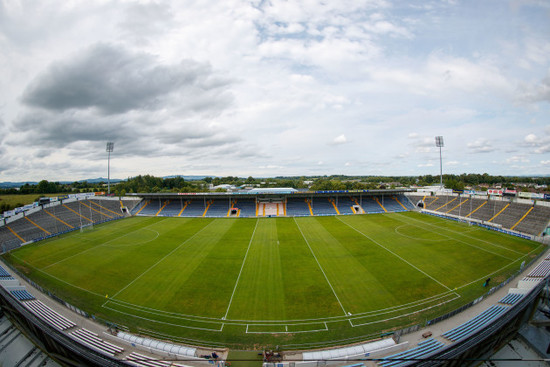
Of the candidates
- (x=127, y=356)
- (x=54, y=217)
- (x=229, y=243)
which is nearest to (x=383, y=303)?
(x=127, y=356)

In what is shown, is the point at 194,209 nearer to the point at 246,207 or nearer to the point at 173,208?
the point at 173,208

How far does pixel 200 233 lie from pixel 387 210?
38.1m

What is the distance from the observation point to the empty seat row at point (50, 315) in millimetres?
12495

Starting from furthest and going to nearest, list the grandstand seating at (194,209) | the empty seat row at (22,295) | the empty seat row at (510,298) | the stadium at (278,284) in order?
the grandstand seating at (194,209) < the empty seat row at (22,295) < the empty seat row at (510,298) < the stadium at (278,284)

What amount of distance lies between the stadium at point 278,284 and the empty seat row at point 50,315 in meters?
0.09

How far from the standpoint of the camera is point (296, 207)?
49844 millimetres

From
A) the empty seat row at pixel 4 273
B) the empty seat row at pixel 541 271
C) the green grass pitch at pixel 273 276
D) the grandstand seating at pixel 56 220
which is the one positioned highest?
the grandstand seating at pixel 56 220

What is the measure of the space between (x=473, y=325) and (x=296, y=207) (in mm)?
38178

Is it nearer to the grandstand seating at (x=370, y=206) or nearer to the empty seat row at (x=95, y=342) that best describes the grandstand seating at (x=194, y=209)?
the grandstand seating at (x=370, y=206)

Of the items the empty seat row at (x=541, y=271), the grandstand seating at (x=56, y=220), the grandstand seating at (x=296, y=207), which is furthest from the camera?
the grandstand seating at (x=296, y=207)

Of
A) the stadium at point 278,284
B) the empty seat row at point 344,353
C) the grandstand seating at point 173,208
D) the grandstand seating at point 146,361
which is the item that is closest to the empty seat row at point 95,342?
the stadium at point 278,284

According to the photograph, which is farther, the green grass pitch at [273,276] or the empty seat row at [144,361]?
the green grass pitch at [273,276]

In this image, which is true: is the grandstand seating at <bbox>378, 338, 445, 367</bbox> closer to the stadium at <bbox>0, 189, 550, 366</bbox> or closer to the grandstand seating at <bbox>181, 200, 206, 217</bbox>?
the stadium at <bbox>0, 189, 550, 366</bbox>

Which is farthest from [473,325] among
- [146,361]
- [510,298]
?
[146,361]
